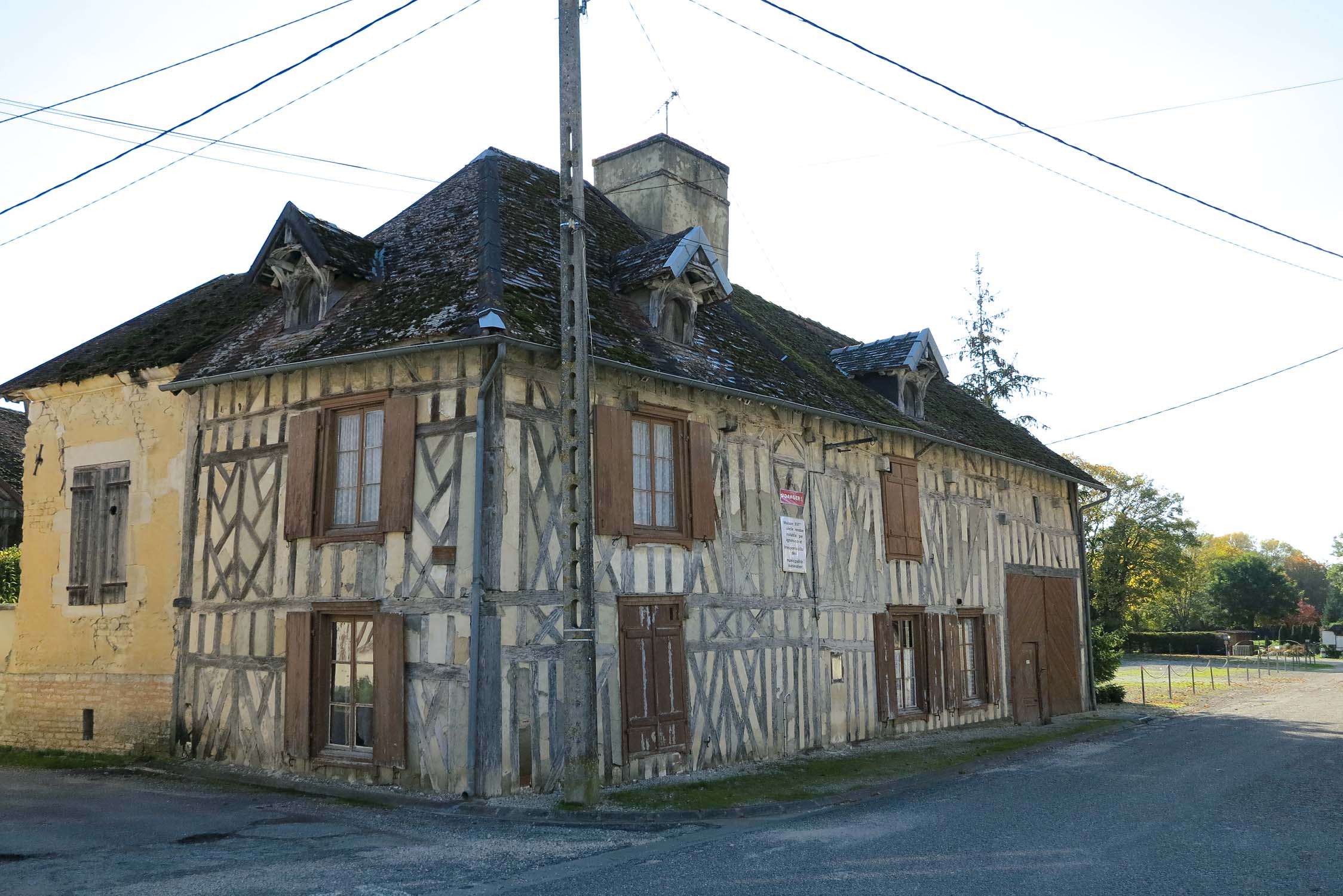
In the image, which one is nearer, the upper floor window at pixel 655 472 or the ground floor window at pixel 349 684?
the ground floor window at pixel 349 684

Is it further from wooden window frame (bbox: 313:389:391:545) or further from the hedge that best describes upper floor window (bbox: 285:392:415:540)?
the hedge

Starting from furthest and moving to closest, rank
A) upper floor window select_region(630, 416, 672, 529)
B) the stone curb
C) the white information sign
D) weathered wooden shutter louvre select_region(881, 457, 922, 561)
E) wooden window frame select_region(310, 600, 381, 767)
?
weathered wooden shutter louvre select_region(881, 457, 922, 561) → the white information sign → upper floor window select_region(630, 416, 672, 529) → wooden window frame select_region(310, 600, 381, 767) → the stone curb

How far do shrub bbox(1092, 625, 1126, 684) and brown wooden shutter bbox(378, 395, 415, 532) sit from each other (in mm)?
15844

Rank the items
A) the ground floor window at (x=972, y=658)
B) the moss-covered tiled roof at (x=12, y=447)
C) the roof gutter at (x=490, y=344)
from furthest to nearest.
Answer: the moss-covered tiled roof at (x=12, y=447) → the ground floor window at (x=972, y=658) → the roof gutter at (x=490, y=344)

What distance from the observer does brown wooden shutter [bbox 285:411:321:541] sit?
10680 mm

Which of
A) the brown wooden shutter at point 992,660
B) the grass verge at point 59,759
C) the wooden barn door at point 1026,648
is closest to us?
the grass verge at point 59,759

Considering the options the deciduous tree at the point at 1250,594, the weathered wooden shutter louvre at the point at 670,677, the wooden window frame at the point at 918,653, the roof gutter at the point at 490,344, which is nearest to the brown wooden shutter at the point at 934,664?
the wooden window frame at the point at 918,653

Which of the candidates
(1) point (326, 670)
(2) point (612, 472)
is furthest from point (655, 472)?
(1) point (326, 670)

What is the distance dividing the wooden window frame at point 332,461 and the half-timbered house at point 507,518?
32mm

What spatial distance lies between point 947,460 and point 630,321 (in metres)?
7.04

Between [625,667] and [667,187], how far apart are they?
7823 millimetres

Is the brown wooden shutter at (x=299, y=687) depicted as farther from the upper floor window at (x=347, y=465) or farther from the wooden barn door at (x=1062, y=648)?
the wooden barn door at (x=1062, y=648)

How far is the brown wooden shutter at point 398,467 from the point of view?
10.1 m

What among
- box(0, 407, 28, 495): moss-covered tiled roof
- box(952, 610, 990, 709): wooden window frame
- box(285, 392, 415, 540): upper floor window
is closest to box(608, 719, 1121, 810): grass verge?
box(952, 610, 990, 709): wooden window frame
